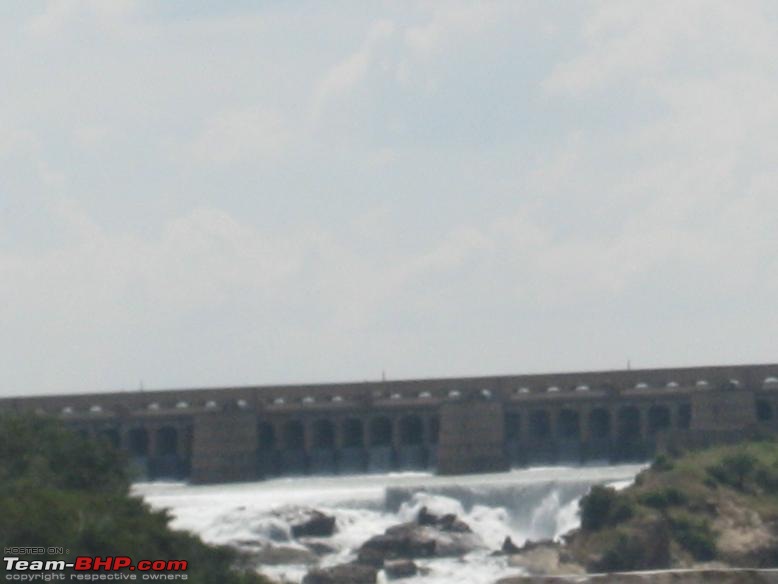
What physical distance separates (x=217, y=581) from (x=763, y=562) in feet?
135

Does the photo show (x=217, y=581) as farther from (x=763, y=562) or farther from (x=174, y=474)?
(x=174, y=474)

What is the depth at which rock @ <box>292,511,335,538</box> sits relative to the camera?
102438mm

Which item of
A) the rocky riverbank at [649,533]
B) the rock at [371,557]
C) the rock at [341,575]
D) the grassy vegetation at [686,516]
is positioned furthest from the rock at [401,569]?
the grassy vegetation at [686,516]

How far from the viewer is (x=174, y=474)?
422ft

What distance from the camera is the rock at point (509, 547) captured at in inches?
3846

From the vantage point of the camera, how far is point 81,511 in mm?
49844

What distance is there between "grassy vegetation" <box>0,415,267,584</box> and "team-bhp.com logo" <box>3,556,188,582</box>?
0.50 meters

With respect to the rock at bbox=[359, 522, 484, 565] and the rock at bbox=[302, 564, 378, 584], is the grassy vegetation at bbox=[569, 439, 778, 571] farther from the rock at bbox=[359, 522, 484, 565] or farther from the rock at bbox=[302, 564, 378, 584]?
the rock at bbox=[302, 564, 378, 584]

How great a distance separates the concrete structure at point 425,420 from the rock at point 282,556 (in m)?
22.0

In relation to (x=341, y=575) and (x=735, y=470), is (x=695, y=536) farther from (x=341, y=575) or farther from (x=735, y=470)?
(x=341, y=575)

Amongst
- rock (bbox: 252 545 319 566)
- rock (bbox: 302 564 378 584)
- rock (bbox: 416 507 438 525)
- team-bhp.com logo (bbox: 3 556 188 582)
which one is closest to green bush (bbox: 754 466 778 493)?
rock (bbox: 416 507 438 525)

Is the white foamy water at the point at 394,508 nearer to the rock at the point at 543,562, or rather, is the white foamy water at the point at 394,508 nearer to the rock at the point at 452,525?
the rock at the point at 452,525

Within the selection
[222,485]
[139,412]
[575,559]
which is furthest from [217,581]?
[139,412]

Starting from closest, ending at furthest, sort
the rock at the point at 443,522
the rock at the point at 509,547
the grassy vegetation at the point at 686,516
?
the grassy vegetation at the point at 686,516
the rock at the point at 509,547
the rock at the point at 443,522
